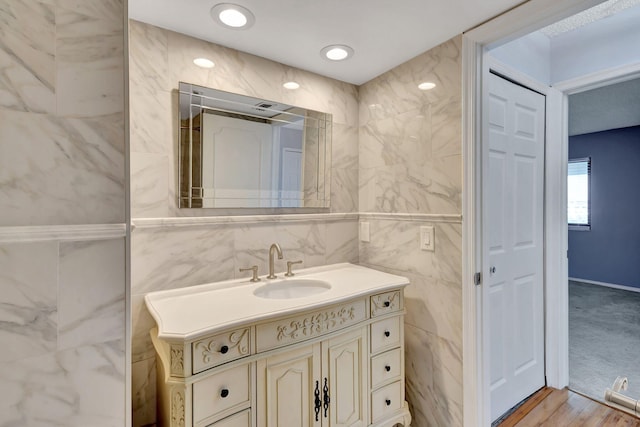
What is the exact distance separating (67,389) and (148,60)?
139 cm

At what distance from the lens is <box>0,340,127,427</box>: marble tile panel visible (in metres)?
0.76

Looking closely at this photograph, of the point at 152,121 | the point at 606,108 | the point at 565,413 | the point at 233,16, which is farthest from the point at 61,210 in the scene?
Answer: the point at 606,108

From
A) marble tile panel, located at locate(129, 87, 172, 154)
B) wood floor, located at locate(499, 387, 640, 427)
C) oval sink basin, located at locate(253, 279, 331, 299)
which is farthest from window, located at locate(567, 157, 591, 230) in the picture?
marble tile panel, located at locate(129, 87, 172, 154)

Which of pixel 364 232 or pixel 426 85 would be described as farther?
pixel 364 232

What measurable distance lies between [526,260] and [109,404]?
2287mm

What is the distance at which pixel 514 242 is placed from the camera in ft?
6.31

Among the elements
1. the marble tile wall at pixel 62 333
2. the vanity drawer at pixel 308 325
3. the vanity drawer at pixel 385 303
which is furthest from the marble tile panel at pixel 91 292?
the vanity drawer at pixel 385 303

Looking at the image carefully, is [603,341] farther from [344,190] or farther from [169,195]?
[169,195]

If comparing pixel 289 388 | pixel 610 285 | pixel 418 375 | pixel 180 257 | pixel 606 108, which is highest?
pixel 606 108

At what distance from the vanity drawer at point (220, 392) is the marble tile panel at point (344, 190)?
4.03 ft

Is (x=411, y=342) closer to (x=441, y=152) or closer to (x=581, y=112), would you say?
(x=441, y=152)

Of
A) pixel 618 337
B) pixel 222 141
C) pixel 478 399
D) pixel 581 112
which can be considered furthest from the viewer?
pixel 581 112

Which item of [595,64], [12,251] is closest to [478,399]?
[12,251]

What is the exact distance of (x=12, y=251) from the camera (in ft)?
2.50
